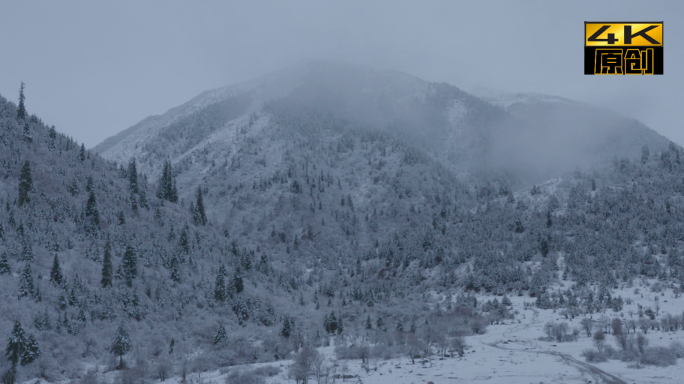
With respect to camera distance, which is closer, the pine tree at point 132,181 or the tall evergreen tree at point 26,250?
the tall evergreen tree at point 26,250

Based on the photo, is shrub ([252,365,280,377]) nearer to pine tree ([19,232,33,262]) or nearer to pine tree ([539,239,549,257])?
pine tree ([19,232,33,262])

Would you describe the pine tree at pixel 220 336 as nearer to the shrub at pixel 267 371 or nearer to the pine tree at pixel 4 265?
the shrub at pixel 267 371

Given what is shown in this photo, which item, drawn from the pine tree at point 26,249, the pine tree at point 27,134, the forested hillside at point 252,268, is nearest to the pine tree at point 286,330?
the forested hillside at point 252,268

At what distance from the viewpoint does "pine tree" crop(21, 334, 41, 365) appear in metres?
46.3

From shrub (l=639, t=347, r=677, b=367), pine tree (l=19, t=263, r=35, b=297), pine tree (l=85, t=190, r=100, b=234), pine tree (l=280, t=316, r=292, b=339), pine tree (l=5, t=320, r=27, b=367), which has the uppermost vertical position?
pine tree (l=85, t=190, r=100, b=234)

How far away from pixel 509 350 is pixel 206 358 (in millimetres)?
34068

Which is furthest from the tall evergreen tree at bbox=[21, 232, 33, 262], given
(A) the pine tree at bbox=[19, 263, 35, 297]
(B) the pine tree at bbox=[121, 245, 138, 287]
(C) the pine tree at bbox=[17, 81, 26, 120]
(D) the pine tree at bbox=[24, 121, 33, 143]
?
(C) the pine tree at bbox=[17, 81, 26, 120]

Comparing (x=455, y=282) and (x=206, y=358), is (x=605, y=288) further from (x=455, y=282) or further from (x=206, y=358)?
(x=206, y=358)

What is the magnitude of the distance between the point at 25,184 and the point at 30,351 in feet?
135

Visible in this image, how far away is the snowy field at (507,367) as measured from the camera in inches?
1478

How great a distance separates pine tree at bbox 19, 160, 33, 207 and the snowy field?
42138 mm

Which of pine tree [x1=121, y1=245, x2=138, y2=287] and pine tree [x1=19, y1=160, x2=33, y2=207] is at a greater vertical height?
pine tree [x1=19, y1=160, x2=33, y2=207]

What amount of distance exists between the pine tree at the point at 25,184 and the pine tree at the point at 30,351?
3642 cm

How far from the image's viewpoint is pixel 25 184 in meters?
77.9
